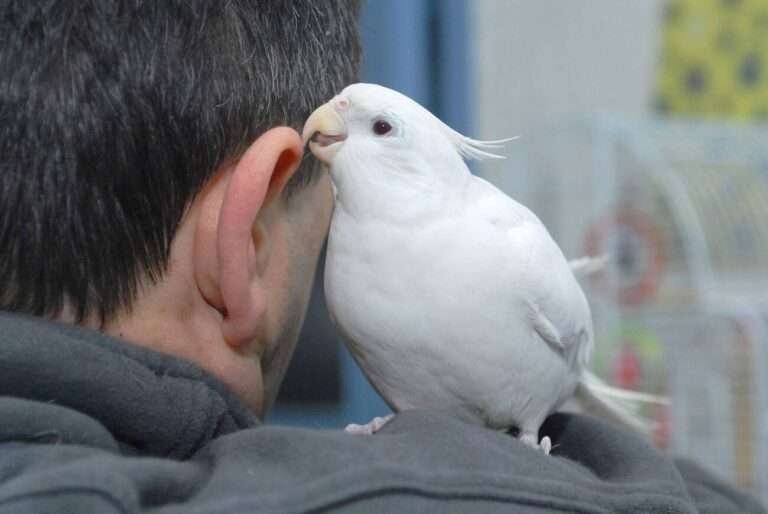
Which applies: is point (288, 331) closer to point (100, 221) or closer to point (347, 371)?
point (100, 221)

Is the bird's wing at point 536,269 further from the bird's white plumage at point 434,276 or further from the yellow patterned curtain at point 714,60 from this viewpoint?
the yellow patterned curtain at point 714,60

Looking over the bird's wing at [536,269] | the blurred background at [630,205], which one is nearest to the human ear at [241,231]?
the bird's wing at [536,269]

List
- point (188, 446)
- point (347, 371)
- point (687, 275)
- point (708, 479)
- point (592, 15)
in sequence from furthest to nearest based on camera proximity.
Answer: point (592, 15) → point (687, 275) → point (347, 371) → point (708, 479) → point (188, 446)

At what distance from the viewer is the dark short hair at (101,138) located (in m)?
0.46

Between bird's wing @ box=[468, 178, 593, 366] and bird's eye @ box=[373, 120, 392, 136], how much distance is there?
6cm

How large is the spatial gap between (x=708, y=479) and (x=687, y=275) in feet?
2.86

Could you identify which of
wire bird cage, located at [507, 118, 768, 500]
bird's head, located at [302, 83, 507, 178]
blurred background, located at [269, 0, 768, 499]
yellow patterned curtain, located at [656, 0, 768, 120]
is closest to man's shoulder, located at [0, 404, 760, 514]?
bird's head, located at [302, 83, 507, 178]

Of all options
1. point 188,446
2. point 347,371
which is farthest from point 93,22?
point 347,371

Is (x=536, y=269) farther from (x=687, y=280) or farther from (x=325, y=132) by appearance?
(x=687, y=280)

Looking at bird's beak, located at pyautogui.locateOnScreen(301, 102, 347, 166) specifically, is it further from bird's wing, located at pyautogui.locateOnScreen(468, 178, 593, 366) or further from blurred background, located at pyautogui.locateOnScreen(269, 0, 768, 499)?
blurred background, located at pyautogui.locateOnScreen(269, 0, 768, 499)

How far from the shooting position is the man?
→ 1.30ft

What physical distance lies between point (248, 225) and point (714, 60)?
66.6 inches

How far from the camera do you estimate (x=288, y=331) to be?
0.56 m

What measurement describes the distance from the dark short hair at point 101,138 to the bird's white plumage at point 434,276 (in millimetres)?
75
